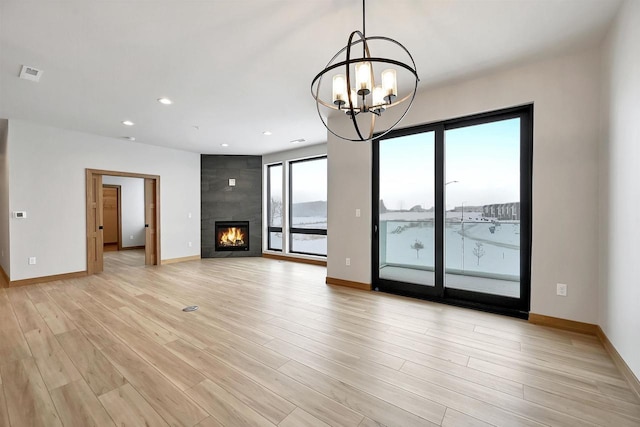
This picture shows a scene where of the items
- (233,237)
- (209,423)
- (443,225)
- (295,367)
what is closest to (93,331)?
(209,423)

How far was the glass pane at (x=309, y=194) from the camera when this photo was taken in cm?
665

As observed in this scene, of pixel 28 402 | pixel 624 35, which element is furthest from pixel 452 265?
pixel 28 402

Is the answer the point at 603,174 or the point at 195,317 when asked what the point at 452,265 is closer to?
the point at 603,174

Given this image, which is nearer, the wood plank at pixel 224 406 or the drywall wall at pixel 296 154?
the wood plank at pixel 224 406

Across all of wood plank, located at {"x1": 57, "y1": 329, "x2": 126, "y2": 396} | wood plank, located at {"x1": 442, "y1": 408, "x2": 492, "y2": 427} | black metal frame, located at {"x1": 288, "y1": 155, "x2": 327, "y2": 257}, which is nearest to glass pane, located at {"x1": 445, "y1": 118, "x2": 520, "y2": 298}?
wood plank, located at {"x1": 442, "y1": 408, "x2": 492, "y2": 427}

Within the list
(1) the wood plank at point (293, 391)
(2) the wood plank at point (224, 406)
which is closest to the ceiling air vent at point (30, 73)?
(1) the wood plank at point (293, 391)

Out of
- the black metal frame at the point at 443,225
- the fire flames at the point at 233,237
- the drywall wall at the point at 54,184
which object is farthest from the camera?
the fire flames at the point at 233,237

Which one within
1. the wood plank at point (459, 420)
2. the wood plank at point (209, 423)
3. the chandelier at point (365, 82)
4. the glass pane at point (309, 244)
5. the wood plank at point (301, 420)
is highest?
the chandelier at point (365, 82)

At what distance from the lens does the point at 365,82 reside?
1.89m

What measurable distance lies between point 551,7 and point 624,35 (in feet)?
1.93

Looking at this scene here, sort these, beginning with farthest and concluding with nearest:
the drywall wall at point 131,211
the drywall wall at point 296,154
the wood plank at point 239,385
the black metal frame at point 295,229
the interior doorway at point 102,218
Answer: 1. the drywall wall at point 131,211
2. the black metal frame at point 295,229
3. the drywall wall at point 296,154
4. the interior doorway at point 102,218
5. the wood plank at point 239,385

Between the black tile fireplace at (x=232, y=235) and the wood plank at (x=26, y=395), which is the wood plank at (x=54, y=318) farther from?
the black tile fireplace at (x=232, y=235)

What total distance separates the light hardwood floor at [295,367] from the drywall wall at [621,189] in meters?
0.39

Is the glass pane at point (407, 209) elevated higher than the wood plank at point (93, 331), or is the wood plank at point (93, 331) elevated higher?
the glass pane at point (407, 209)
